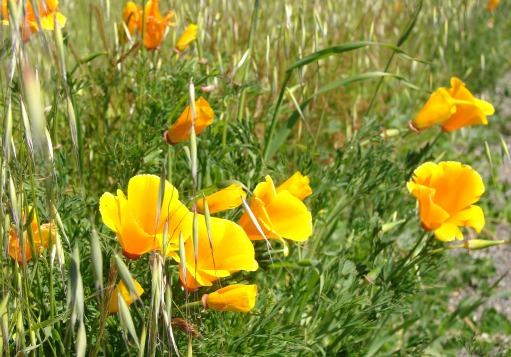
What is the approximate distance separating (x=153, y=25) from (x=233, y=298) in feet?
3.47

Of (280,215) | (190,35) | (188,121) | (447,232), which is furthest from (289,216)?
(190,35)

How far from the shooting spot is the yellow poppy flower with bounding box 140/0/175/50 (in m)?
1.93

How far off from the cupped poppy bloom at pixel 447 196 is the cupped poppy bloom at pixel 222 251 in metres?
0.48

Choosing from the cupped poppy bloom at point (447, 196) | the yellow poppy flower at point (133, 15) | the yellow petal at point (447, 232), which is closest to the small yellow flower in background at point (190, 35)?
the yellow poppy flower at point (133, 15)

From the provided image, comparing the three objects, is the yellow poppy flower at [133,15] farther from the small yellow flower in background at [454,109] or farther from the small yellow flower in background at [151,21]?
the small yellow flower in background at [454,109]

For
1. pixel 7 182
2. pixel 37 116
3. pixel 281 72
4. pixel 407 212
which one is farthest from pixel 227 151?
pixel 281 72

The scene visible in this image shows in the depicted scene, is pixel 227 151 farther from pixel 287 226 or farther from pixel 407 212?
pixel 407 212

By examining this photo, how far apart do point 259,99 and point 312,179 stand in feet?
2.40

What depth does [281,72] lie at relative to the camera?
2.84 metres

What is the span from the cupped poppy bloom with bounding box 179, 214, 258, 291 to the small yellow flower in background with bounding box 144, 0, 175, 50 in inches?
37.2

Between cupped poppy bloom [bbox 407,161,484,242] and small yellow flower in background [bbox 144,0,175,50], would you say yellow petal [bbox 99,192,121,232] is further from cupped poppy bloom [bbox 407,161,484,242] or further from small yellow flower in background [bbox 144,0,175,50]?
small yellow flower in background [bbox 144,0,175,50]

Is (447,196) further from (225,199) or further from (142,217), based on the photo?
(142,217)

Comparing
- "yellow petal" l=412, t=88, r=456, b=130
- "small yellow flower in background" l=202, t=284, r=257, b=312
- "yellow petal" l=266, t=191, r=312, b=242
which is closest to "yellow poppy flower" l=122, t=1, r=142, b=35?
"yellow petal" l=412, t=88, r=456, b=130

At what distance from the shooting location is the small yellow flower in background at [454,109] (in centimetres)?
167
